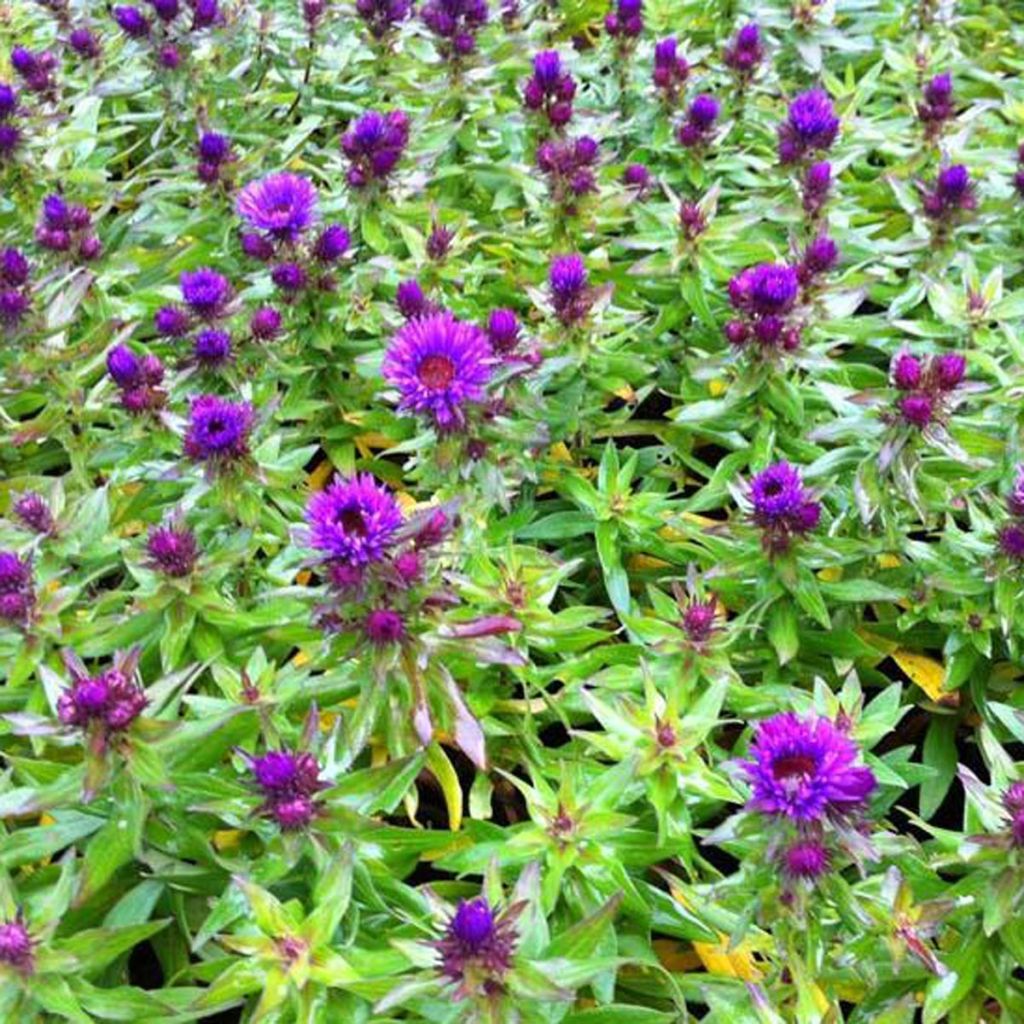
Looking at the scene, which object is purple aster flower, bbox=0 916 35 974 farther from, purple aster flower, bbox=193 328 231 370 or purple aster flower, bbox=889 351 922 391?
purple aster flower, bbox=889 351 922 391

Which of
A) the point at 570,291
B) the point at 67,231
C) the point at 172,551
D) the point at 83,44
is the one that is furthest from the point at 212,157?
the point at 172,551

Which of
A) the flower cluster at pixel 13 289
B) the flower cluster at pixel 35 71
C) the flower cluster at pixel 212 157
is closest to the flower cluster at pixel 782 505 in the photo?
the flower cluster at pixel 13 289

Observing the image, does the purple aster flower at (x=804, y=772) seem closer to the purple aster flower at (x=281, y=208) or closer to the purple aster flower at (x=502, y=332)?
the purple aster flower at (x=502, y=332)

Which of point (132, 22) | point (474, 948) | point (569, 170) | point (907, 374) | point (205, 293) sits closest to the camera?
point (474, 948)

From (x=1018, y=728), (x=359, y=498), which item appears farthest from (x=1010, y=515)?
(x=359, y=498)

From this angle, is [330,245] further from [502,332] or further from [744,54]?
[744,54]

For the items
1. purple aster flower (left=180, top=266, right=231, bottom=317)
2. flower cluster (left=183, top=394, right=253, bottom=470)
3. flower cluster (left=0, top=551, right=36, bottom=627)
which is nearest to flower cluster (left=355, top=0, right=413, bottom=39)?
purple aster flower (left=180, top=266, right=231, bottom=317)
